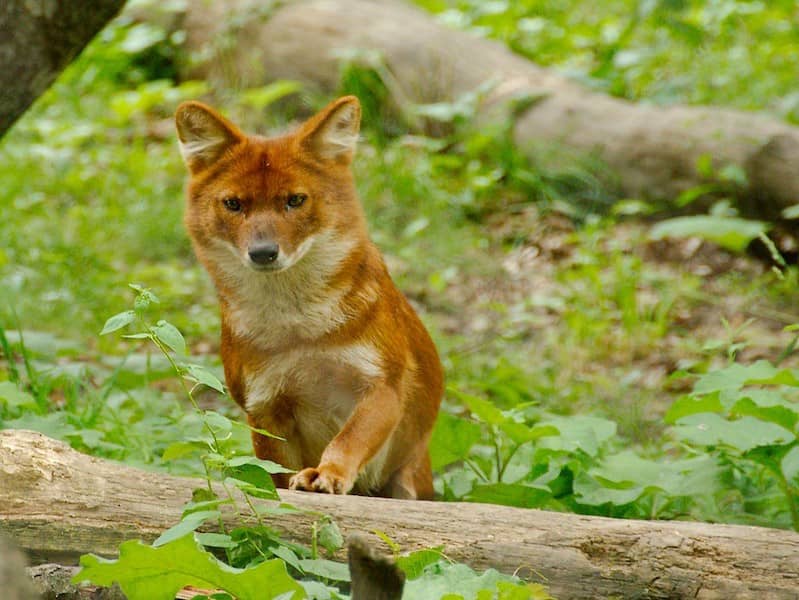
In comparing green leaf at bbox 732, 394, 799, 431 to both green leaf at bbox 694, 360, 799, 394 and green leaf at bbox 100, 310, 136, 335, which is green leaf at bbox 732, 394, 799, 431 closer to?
green leaf at bbox 694, 360, 799, 394

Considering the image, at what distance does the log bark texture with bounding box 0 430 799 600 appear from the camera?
10.1 ft

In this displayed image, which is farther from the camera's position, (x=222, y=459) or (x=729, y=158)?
(x=729, y=158)

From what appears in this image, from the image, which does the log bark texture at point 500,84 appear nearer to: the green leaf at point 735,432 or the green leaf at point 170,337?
the green leaf at point 735,432

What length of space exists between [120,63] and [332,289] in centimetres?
748

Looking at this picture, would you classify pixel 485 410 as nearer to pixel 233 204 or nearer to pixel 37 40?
pixel 233 204

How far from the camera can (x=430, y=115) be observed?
9.34 m

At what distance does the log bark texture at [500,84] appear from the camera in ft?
25.4

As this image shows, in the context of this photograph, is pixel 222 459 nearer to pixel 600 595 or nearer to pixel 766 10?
pixel 600 595

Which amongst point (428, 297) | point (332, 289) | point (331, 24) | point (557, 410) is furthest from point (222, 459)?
point (331, 24)

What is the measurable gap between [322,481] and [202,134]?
5.18 feet

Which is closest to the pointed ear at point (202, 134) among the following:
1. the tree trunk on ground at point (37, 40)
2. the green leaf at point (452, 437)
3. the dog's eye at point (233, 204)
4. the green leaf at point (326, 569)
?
the dog's eye at point (233, 204)

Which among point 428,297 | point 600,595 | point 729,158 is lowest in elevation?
point 428,297

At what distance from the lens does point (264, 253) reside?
4.22m

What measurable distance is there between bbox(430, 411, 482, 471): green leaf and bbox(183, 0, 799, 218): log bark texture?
3782 millimetres
